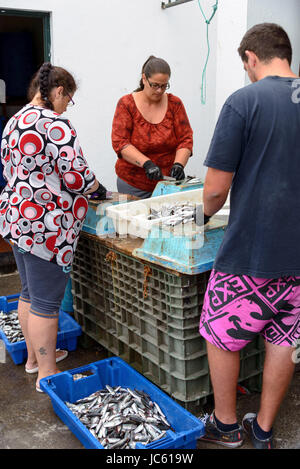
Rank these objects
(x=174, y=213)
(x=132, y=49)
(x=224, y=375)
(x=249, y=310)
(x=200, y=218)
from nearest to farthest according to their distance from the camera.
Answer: (x=249, y=310), (x=224, y=375), (x=200, y=218), (x=174, y=213), (x=132, y=49)

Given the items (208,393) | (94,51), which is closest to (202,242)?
(208,393)

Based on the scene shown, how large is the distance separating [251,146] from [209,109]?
4450 mm

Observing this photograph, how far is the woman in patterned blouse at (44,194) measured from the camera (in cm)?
253

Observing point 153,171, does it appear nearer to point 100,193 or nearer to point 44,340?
point 100,193

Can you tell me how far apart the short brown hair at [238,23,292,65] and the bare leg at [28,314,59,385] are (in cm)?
189

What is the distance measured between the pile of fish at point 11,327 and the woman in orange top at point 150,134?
1394 mm

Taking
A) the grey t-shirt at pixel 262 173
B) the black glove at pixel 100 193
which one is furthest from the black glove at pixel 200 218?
the black glove at pixel 100 193

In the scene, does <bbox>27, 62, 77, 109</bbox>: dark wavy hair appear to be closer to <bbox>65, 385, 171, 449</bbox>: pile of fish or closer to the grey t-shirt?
the grey t-shirt

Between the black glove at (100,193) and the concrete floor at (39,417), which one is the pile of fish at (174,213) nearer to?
the black glove at (100,193)

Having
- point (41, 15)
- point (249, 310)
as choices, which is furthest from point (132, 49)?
point (249, 310)

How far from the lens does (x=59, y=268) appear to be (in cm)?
279

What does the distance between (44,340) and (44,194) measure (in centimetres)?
91

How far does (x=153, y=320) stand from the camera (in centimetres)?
272

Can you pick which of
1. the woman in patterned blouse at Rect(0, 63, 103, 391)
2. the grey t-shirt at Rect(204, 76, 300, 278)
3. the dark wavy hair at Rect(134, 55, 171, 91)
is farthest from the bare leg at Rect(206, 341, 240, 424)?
the dark wavy hair at Rect(134, 55, 171, 91)
